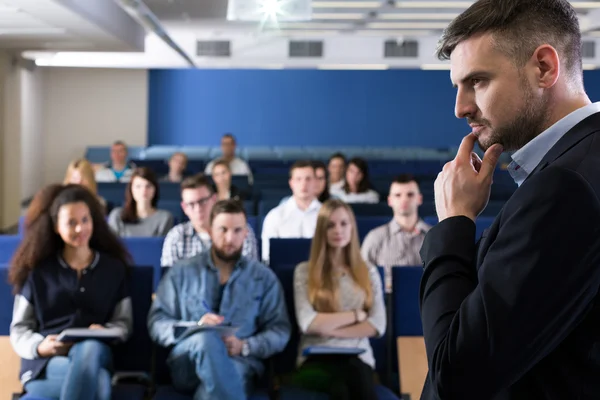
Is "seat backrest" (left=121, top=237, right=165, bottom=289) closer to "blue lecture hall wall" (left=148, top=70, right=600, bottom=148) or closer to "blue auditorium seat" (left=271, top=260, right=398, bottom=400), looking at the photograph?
"blue auditorium seat" (left=271, top=260, right=398, bottom=400)

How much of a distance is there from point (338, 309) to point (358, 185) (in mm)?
4471

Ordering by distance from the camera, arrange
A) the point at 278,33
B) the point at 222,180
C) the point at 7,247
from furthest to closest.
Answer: the point at 278,33 < the point at 222,180 < the point at 7,247

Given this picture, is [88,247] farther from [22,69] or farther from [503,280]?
[22,69]

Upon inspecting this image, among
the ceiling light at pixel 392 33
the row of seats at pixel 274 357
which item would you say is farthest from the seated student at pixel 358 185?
the ceiling light at pixel 392 33

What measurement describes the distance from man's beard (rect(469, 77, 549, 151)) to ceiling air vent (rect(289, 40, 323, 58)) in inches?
594

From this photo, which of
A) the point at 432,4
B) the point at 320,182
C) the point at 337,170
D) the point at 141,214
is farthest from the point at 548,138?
the point at 432,4

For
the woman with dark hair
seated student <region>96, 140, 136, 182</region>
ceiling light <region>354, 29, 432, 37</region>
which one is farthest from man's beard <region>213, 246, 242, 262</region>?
ceiling light <region>354, 29, 432, 37</region>

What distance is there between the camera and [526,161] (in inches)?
42.9

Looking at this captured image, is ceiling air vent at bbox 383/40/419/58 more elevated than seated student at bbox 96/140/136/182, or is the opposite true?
ceiling air vent at bbox 383/40/419/58

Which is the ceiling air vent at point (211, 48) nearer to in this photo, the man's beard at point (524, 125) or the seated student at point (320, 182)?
the seated student at point (320, 182)

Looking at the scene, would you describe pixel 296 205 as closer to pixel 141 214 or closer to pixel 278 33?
pixel 141 214

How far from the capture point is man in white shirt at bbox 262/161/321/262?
21.2ft

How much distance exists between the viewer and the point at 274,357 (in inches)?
162

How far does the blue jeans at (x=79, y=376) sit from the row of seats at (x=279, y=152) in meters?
13.3
